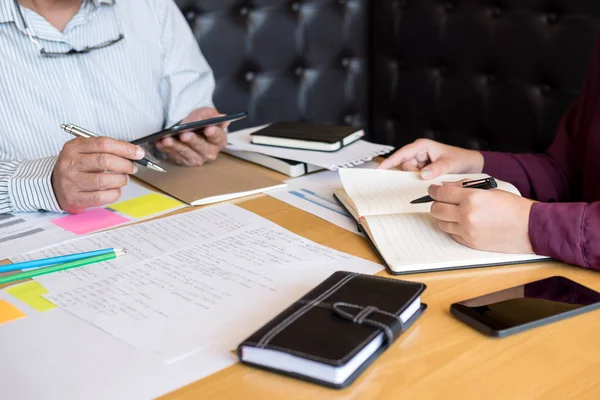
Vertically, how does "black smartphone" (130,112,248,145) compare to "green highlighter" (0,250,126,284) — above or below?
above

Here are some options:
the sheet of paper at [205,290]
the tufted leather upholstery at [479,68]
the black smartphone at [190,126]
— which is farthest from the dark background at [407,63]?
the sheet of paper at [205,290]

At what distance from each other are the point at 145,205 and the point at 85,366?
0.55 meters

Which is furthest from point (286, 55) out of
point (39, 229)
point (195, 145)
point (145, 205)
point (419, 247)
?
point (419, 247)

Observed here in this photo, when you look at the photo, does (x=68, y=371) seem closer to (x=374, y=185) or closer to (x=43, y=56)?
(x=374, y=185)

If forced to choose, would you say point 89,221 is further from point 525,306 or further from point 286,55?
point 286,55

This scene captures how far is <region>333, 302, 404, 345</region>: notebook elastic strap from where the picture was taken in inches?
30.3

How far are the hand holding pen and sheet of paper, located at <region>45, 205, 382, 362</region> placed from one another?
0.23 meters

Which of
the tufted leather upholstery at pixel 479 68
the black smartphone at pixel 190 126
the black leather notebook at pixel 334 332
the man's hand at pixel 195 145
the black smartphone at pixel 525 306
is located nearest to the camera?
the black leather notebook at pixel 334 332

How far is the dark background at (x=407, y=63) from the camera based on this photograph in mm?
2057

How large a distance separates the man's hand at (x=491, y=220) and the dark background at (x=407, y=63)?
112 centimetres

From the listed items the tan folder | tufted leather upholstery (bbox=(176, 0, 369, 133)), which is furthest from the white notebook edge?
tufted leather upholstery (bbox=(176, 0, 369, 133))

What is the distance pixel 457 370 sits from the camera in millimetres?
768

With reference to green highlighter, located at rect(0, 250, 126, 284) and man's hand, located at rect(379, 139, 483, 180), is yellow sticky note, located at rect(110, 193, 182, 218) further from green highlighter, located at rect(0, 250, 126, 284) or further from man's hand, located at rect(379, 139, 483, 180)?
man's hand, located at rect(379, 139, 483, 180)

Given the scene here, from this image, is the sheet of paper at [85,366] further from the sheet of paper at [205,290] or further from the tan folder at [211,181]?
the tan folder at [211,181]
